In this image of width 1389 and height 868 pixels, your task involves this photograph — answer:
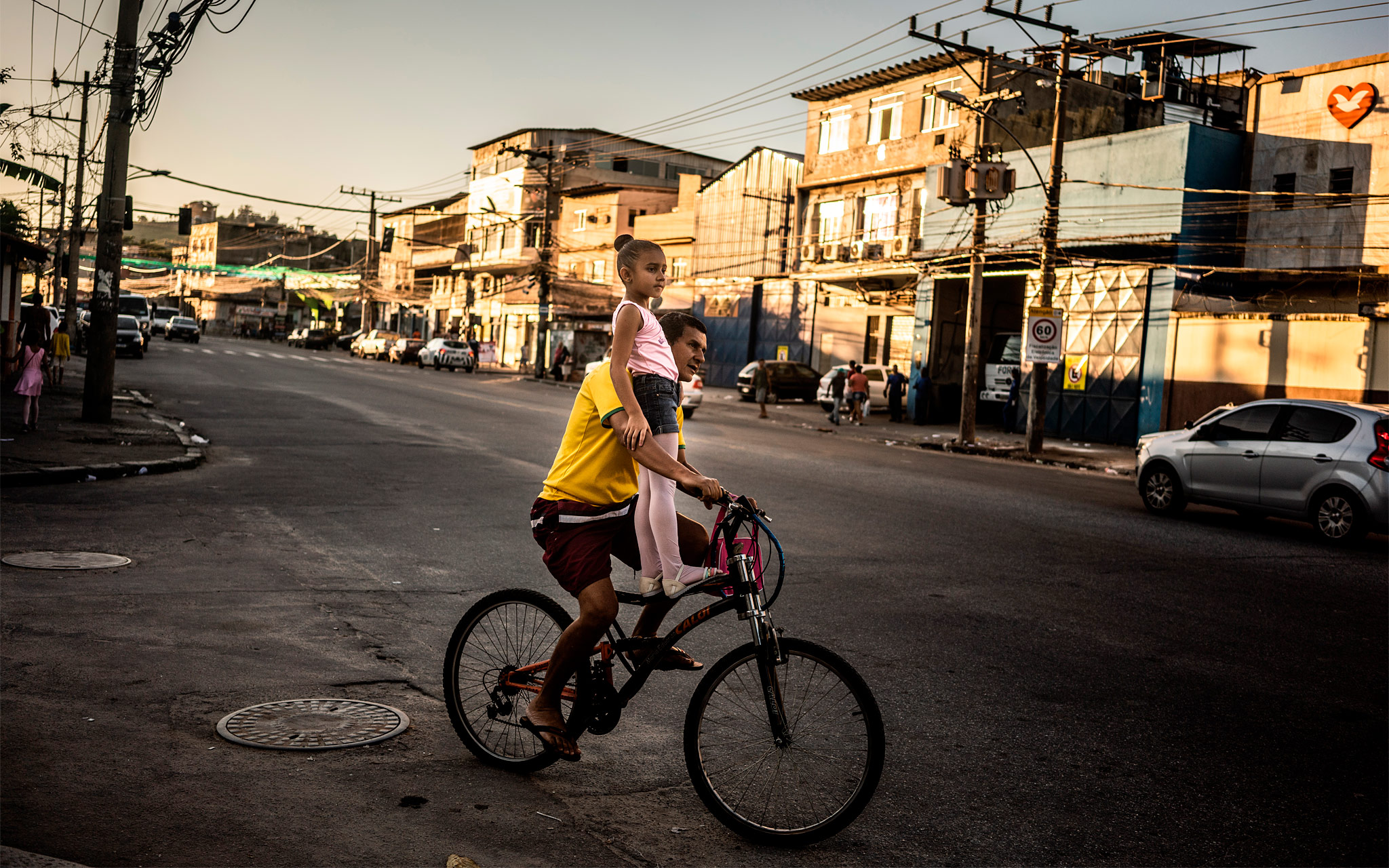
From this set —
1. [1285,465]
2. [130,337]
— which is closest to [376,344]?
[130,337]

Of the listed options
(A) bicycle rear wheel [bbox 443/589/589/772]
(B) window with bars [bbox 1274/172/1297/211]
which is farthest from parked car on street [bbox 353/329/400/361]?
(A) bicycle rear wheel [bbox 443/589/589/772]

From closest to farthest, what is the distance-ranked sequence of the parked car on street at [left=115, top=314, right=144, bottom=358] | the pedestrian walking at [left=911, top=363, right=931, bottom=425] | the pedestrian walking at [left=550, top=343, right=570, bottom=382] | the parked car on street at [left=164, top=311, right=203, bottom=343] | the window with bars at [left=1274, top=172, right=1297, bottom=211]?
the window with bars at [left=1274, top=172, right=1297, bottom=211], the pedestrian walking at [left=911, top=363, right=931, bottom=425], the parked car on street at [left=115, top=314, right=144, bottom=358], the pedestrian walking at [left=550, top=343, right=570, bottom=382], the parked car on street at [left=164, top=311, right=203, bottom=343]

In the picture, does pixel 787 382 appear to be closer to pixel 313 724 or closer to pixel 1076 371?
pixel 1076 371

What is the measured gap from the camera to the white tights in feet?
13.4

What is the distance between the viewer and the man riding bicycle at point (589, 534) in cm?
414

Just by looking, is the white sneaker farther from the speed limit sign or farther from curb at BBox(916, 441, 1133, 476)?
the speed limit sign

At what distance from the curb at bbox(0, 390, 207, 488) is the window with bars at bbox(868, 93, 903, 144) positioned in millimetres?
31081

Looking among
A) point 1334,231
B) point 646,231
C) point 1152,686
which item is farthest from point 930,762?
point 646,231

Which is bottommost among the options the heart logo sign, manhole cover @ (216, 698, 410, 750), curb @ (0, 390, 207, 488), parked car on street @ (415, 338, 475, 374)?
manhole cover @ (216, 698, 410, 750)

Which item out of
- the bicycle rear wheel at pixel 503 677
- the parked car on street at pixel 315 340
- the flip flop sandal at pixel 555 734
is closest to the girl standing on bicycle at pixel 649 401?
the bicycle rear wheel at pixel 503 677

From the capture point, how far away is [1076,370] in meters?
30.1

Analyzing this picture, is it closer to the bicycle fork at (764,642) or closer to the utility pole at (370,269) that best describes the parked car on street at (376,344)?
the utility pole at (370,269)

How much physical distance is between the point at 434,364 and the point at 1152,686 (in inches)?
2081

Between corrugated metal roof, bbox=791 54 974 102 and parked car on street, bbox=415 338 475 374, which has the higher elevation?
corrugated metal roof, bbox=791 54 974 102
